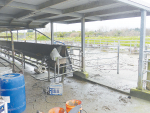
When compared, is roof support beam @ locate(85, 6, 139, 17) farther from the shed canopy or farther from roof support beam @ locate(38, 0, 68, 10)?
roof support beam @ locate(38, 0, 68, 10)

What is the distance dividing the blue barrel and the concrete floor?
297mm

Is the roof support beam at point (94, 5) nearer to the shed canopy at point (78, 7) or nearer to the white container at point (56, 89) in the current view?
the shed canopy at point (78, 7)

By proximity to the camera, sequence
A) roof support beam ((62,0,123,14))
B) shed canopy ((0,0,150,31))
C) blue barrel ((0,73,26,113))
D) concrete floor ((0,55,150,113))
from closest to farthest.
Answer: blue barrel ((0,73,26,113)) < concrete floor ((0,55,150,113)) < shed canopy ((0,0,150,31)) < roof support beam ((62,0,123,14))

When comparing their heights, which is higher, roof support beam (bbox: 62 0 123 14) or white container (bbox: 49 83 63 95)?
roof support beam (bbox: 62 0 123 14)

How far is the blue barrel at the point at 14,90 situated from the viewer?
292cm

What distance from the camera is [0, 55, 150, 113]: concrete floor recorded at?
334cm

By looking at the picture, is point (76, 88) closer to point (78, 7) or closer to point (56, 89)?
point (56, 89)

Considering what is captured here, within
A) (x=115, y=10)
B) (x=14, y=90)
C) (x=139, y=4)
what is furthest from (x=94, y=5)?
(x=14, y=90)

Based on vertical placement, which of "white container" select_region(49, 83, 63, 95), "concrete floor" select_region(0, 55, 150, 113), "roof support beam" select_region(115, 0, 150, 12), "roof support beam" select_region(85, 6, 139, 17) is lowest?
"concrete floor" select_region(0, 55, 150, 113)

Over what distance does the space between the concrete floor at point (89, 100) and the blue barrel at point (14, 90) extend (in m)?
0.30

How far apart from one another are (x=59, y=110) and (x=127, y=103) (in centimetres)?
194

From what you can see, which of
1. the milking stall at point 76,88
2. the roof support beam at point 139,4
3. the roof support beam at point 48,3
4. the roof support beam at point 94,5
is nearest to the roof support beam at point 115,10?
the milking stall at point 76,88

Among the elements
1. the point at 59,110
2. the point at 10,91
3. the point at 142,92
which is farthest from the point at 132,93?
the point at 10,91

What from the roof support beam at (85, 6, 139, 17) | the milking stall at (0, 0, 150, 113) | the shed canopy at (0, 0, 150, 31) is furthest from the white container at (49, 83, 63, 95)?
the roof support beam at (85, 6, 139, 17)
